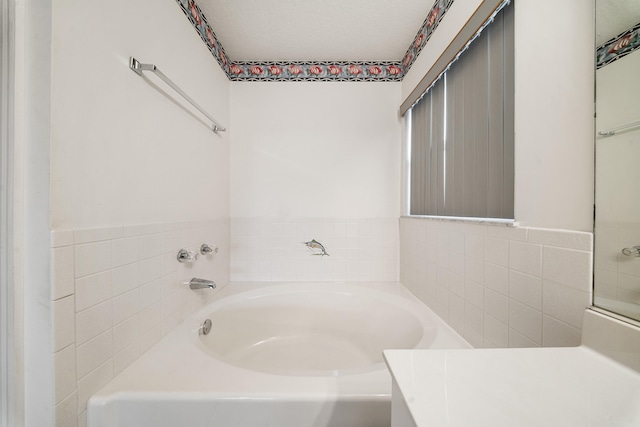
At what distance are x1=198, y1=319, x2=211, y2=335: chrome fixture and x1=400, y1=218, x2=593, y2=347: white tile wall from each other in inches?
46.9

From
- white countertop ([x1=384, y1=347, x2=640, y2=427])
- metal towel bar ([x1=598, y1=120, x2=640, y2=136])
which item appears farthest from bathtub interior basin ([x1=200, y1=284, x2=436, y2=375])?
metal towel bar ([x1=598, y1=120, x2=640, y2=136])

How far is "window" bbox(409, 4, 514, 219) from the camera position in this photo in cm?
80

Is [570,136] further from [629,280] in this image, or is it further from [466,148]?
[466,148]

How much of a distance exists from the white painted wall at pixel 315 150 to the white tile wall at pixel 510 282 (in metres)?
0.64

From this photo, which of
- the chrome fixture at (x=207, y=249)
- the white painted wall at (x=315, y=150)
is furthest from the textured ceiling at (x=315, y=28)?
the chrome fixture at (x=207, y=249)

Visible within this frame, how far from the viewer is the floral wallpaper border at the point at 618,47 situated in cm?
45

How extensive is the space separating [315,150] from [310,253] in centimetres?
78

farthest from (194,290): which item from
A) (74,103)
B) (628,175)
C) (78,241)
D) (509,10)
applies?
(509,10)

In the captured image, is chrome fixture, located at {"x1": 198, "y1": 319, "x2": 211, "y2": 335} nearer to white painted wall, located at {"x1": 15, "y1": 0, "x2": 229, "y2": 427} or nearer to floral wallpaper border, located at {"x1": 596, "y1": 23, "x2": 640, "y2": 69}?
white painted wall, located at {"x1": 15, "y1": 0, "x2": 229, "y2": 427}

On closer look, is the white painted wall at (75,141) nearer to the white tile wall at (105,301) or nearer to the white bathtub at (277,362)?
the white tile wall at (105,301)

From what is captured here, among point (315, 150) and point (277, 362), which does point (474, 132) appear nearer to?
point (315, 150)

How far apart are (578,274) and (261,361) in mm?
1441

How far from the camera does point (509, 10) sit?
781mm

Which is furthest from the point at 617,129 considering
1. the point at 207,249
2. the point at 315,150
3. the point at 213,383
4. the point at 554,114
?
the point at 207,249
